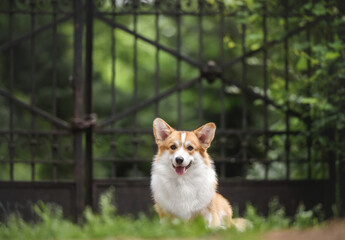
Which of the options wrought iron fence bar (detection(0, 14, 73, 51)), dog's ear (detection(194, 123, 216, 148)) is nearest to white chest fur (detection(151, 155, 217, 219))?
dog's ear (detection(194, 123, 216, 148))

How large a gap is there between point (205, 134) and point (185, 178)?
14.6 inches

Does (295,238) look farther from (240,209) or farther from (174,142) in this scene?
(240,209)

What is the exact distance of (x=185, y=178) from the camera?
4.85m

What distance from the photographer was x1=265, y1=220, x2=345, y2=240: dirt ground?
150 inches

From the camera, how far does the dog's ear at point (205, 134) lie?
190 inches

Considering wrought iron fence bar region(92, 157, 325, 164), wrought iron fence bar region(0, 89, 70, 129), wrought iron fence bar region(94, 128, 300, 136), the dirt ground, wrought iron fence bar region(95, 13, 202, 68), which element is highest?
wrought iron fence bar region(95, 13, 202, 68)

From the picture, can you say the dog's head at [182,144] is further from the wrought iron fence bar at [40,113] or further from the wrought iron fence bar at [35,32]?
the wrought iron fence bar at [35,32]

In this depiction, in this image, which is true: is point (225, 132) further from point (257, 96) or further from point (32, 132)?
point (32, 132)

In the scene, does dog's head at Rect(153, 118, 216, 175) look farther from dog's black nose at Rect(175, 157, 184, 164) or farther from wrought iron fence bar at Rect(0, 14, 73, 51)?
wrought iron fence bar at Rect(0, 14, 73, 51)

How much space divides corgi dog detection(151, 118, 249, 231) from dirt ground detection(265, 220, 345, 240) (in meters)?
0.84

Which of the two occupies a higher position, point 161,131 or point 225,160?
point 161,131

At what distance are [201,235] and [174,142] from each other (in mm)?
1025

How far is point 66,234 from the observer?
407 centimetres

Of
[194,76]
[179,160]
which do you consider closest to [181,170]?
[179,160]
